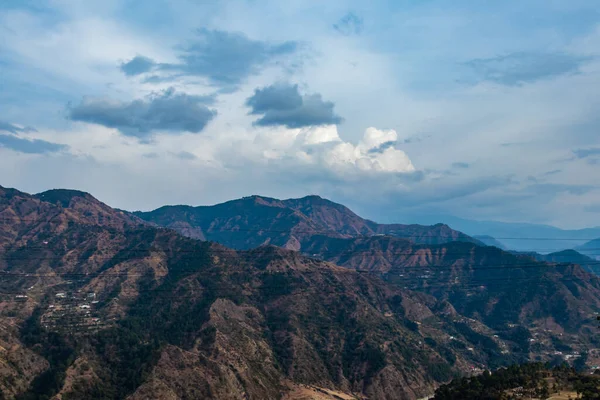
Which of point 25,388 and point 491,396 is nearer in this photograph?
point 491,396

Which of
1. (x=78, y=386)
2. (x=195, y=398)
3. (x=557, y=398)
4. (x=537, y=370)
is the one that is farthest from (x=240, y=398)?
(x=557, y=398)

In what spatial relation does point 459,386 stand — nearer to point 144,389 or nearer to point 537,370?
point 537,370

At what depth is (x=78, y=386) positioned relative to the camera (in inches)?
7013

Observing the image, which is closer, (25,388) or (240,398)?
(25,388)

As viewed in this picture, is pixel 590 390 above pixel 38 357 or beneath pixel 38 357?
above

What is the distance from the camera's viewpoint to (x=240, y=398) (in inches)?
7830

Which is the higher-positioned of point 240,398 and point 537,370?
point 537,370

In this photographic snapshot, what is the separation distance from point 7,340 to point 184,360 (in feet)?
203

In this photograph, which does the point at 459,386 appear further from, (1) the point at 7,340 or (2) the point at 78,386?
(1) the point at 7,340

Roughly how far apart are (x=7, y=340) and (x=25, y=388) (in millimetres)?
27050

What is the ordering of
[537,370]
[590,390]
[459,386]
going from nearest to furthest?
1. [590,390]
2. [459,386]
3. [537,370]

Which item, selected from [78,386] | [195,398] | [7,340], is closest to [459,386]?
Result: [195,398]

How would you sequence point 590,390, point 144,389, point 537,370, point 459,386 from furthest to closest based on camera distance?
1. point 144,389
2. point 537,370
3. point 459,386
4. point 590,390

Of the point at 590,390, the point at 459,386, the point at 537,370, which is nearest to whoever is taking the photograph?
the point at 590,390
